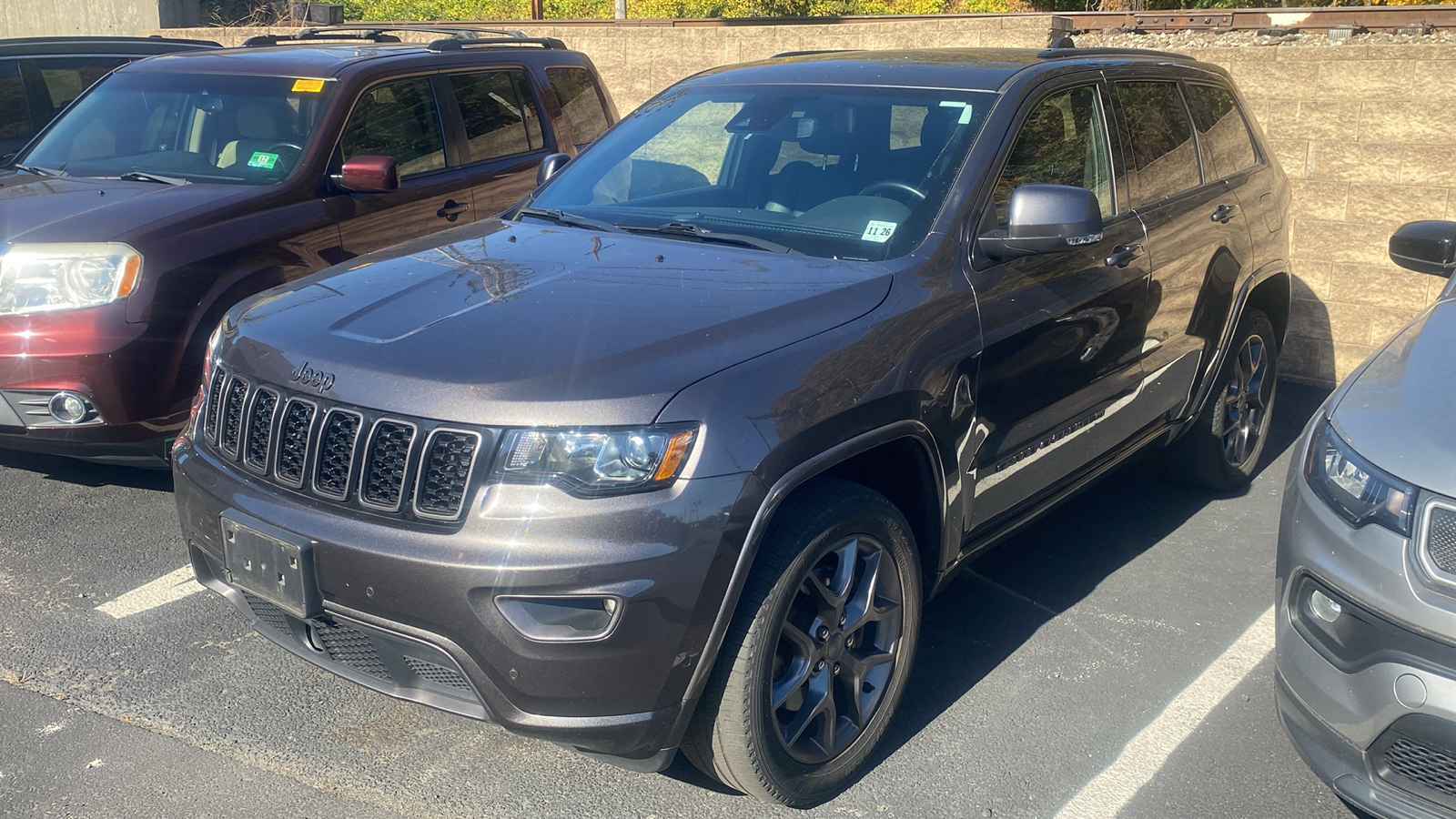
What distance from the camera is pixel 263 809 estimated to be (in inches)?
119

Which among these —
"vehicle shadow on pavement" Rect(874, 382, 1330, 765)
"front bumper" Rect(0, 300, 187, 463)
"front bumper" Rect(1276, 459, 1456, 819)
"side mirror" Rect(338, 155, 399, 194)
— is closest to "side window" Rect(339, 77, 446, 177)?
"side mirror" Rect(338, 155, 399, 194)

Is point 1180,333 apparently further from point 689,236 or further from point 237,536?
point 237,536

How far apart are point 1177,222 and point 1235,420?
3.87 ft

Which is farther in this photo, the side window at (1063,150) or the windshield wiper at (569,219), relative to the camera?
the windshield wiper at (569,219)

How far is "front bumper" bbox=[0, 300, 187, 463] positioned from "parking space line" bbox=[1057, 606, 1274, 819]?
351 centimetres

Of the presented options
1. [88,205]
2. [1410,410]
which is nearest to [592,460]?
[1410,410]

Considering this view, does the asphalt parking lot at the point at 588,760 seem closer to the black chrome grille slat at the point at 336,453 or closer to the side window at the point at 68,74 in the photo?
the black chrome grille slat at the point at 336,453

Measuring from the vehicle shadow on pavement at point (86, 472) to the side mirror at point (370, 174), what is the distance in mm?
1472

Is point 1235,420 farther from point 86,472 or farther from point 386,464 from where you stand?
point 86,472

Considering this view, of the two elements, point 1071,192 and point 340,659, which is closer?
point 340,659

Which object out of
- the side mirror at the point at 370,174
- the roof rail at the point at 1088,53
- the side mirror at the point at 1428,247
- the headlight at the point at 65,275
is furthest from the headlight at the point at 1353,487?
the headlight at the point at 65,275

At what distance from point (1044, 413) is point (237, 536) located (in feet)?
7.42

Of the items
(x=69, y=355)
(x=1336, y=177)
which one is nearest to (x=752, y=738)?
(x=69, y=355)

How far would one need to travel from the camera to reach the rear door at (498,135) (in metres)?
6.21
